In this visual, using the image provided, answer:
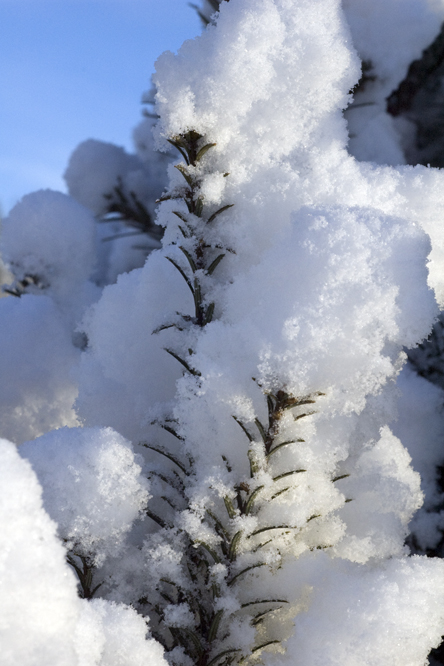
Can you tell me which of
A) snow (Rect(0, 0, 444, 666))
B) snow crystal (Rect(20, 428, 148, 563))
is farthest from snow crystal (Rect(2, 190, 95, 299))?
snow crystal (Rect(20, 428, 148, 563))

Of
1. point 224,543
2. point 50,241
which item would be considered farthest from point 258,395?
point 50,241

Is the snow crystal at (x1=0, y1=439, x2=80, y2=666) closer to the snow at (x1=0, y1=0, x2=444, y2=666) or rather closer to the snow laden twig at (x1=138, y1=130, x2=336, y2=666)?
the snow at (x1=0, y1=0, x2=444, y2=666)

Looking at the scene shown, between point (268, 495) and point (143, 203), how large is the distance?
849 millimetres

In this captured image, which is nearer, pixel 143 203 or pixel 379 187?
pixel 379 187

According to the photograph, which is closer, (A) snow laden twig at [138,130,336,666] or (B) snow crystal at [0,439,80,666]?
(B) snow crystal at [0,439,80,666]

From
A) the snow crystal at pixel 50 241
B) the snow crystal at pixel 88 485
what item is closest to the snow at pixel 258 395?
the snow crystal at pixel 88 485

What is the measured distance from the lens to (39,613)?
0.76ft

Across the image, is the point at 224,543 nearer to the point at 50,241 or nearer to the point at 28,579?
the point at 28,579

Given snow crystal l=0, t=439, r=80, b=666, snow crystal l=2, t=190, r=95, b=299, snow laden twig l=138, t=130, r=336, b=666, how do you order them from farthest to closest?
snow crystal l=2, t=190, r=95, b=299 → snow laden twig l=138, t=130, r=336, b=666 → snow crystal l=0, t=439, r=80, b=666

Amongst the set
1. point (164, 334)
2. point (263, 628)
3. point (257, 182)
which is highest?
point (257, 182)

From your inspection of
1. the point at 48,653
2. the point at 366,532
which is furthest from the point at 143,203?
the point at 48,653

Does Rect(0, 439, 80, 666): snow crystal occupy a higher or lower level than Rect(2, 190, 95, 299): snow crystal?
lower

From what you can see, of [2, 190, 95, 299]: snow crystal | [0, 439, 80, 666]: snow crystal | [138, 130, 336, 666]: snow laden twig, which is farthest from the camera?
[2, 190, 95, 299]: snow crystal

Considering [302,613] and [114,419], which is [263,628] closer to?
[302,613]
